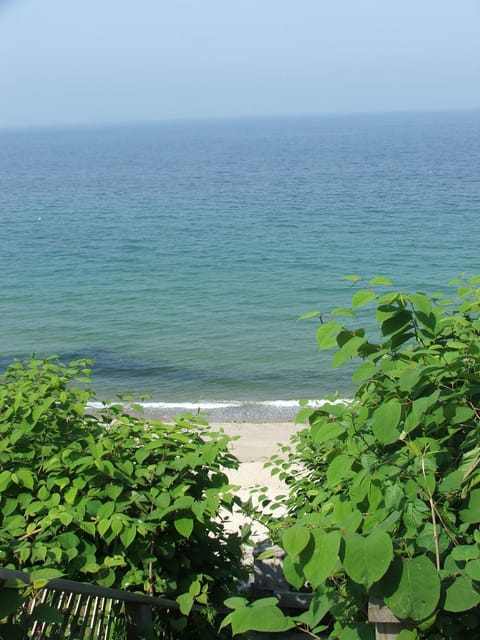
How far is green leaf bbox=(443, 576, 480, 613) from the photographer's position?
221cm

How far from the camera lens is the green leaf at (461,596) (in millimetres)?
2205

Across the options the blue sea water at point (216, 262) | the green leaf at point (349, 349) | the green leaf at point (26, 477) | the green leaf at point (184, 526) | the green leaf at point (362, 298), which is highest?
the green leaf at point (362, 298)

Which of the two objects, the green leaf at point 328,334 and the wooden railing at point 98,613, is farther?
the green leaf at point 328,334

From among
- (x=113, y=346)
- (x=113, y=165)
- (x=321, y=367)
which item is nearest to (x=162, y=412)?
(x=321, y=367)

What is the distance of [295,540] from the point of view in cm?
215

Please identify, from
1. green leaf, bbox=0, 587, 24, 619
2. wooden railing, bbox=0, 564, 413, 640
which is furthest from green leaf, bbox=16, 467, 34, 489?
green leaf, bbox=0, 587, 24, 619

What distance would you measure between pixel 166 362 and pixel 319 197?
41871 mm

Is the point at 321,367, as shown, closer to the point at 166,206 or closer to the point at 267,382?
the point at 267,382

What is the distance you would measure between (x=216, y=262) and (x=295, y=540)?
1533 inches

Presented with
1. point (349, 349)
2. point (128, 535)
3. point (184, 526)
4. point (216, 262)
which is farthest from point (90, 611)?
point (216, 262)

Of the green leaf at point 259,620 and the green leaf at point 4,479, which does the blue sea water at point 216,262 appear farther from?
the green leaf at point 259,620

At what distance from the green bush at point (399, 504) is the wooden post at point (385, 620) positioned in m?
0.03

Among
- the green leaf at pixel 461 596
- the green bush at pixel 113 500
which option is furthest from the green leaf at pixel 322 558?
the green bush at pixel 113 500

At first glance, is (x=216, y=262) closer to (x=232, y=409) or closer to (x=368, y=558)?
(x=232, y=409)
